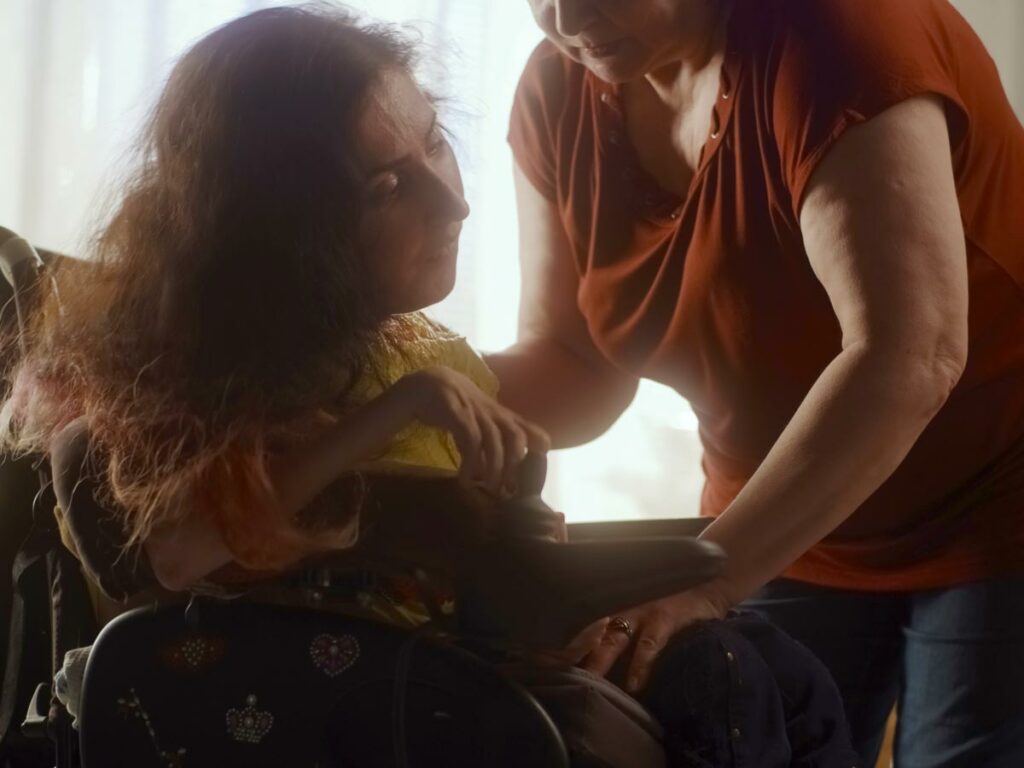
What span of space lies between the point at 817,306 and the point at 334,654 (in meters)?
0.49

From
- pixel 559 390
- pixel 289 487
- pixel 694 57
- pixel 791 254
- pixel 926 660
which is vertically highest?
pixel 694 57

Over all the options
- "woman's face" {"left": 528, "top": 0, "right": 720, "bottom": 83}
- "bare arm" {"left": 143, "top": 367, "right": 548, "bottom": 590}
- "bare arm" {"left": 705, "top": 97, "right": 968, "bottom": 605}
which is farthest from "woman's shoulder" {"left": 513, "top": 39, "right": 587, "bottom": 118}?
"bare arm" {"left": 143, "top": 367, "right": 548, "bottom": 590}

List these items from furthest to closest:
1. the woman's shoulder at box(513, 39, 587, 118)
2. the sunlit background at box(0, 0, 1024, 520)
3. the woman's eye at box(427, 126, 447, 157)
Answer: the sunlit background at box(0, 0, 1024, 520) < the woman's shoulder at box(513, 39, 587, 118) < the woman's eye at box(427, 126, 447, 157)

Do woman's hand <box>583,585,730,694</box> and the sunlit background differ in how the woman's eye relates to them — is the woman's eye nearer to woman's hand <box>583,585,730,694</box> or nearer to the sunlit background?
woman's hand <box>583,585,730,694</box>

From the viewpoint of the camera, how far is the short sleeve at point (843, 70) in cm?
87

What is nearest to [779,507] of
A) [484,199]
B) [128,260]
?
[128,260]

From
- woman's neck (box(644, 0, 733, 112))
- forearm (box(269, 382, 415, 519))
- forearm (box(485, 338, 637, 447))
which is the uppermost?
woman's neck (box(644, 0, 733, 112))

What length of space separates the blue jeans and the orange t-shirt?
0.03 m

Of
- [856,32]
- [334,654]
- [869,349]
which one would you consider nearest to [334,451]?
[334,654]

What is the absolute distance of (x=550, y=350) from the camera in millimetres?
1303

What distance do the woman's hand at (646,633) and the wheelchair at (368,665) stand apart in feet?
0.12

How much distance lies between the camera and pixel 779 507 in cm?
83

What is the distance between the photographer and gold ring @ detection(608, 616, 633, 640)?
80 centimetres

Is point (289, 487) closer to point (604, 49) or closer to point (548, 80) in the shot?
point (604, 49)
